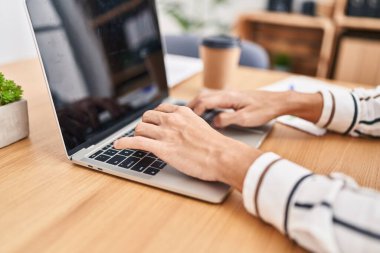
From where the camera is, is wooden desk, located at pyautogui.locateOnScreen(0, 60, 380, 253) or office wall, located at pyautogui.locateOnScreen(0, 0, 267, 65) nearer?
wooden desk, located at pyautogui.locateOnScreen(0, 60, 380, 253)

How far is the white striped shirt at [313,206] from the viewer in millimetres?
391

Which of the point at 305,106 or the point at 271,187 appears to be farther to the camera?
the point at 305,106

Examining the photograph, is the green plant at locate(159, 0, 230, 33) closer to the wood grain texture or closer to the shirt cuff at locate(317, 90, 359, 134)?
the wood grain texture

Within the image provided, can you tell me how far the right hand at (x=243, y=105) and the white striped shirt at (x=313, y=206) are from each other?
0.24 meters

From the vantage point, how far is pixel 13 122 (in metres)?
0.64

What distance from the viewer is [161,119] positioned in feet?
2.02

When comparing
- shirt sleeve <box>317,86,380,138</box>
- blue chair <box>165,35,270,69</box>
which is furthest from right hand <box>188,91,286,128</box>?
blue chair <box>165,35,270,69</box>

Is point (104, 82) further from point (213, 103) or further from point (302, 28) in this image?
point (302, 28)

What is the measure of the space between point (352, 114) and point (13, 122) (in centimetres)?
69

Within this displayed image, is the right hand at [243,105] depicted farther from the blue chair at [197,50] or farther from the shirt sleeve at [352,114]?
the blue chair at [197,50]

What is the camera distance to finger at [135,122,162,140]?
23.0 inches

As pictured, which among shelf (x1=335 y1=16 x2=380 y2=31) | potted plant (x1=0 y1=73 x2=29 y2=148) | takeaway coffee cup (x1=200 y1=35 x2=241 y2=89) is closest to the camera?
potted plant (x1=0 y1=73 x2=29 y2=148)

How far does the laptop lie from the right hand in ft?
0.10

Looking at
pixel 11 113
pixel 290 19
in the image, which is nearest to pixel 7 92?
pixel 11 113
